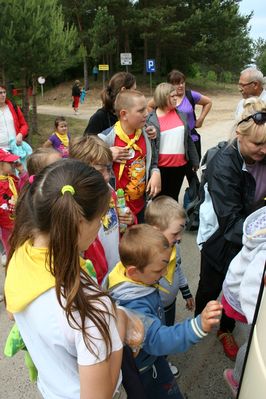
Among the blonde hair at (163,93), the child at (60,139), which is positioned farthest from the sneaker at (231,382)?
the child at (60,139)

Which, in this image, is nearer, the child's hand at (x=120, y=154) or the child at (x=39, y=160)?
the child at (x=39, y=160)

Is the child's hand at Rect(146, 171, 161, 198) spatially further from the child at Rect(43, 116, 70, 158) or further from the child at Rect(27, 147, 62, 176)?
the child at Rect(43, 116, 70, 158)

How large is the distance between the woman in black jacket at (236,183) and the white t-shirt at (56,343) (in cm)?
113

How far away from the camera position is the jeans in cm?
182

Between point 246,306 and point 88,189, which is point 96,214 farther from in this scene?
point 246,306

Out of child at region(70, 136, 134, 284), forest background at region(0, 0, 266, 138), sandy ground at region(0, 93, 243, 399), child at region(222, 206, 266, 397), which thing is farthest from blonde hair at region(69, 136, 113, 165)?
forest background at region(0, 0, 266, 138)

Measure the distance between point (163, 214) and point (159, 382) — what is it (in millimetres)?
925

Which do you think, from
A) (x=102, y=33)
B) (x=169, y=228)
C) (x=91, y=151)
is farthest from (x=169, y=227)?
(x=102, y=33)

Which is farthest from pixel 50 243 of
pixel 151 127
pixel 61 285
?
pixel 151 127

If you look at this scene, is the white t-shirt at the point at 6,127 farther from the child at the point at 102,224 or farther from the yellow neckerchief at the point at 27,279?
the yellow neckerchief at the point at 27,279

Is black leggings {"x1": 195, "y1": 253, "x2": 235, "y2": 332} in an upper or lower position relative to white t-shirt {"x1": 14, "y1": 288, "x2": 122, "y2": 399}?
lower

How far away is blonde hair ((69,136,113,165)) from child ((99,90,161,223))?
0.51 meters

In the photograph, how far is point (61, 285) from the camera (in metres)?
1.15

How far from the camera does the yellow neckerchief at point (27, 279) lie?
3.76 feet
